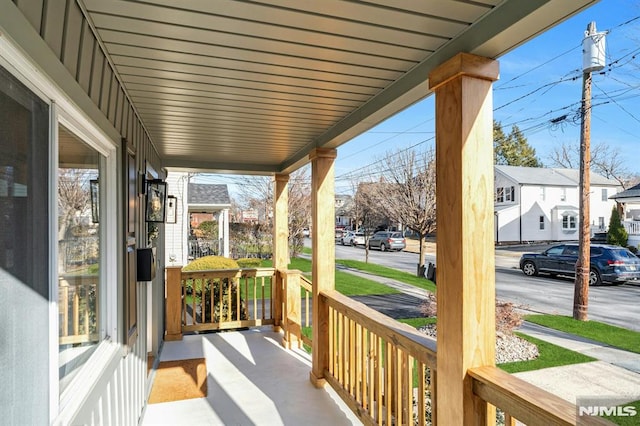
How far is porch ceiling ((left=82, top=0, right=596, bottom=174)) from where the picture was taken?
1464mm

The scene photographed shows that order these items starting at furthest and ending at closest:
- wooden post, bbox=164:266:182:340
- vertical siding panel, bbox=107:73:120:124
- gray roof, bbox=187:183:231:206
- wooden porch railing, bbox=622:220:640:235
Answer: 1. gray roof, bbox=187:183:231:206
2. wooden porch railing, bbox=622:220:640:235
3. wooden post, bbox=164:266:182:340
4. vertical siding panel, bbox=107:73:120:124

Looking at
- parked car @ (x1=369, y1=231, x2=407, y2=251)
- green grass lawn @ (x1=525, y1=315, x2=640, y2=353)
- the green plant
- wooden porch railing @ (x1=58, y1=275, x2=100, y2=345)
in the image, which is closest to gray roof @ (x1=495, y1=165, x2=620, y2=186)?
the green plant

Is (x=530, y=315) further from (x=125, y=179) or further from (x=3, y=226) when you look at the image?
(x=3, y=226)

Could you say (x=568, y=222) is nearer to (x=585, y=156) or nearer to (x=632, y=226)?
(x=632, y=226)

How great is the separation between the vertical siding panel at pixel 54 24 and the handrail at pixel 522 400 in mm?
Result: 2050

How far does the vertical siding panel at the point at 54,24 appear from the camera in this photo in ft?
3.95

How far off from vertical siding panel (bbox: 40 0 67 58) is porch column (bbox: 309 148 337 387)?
2.45 m

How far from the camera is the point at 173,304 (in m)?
4.96

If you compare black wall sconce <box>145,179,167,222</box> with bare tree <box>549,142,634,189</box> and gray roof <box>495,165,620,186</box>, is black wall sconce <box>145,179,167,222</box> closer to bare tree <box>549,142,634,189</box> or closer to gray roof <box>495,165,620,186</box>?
bare tree <box>549,142,634,189</box>

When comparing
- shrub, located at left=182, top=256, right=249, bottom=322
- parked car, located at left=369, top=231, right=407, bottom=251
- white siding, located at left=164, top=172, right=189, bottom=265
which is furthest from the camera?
parked car, located at left=369, top=231, right=407, bottom=251

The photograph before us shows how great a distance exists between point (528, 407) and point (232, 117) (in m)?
2.66

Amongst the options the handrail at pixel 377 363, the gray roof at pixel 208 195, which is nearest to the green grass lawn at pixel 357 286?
the gray roof at pixel 208 195

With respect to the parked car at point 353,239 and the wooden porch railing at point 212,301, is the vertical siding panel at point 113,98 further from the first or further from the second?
the parked car at point 353,239

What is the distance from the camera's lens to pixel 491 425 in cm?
159
